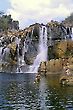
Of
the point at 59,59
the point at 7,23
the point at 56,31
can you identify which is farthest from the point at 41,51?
the point at 7,23

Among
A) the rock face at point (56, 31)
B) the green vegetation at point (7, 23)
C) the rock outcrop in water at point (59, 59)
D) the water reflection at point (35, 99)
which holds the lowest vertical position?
the water reflection at point (35, 99)

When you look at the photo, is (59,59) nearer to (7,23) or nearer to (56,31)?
(56,31)

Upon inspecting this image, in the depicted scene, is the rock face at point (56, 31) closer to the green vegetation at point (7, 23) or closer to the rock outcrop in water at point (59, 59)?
the rock outcrop in water at point (59, 59)

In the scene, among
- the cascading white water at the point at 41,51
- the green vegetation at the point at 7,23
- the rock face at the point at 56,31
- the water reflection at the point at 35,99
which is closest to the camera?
the water reflection at the point at 35,99

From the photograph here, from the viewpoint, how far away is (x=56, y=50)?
336ft

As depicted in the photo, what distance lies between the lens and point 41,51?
11131 cm

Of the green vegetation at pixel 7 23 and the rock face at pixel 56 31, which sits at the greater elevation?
the green vegetation at pixel 7 23

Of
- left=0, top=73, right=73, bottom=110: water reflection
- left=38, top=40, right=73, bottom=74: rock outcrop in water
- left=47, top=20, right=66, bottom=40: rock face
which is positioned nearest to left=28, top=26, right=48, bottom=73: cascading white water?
left=47, top=20, right=66, bottom=40: rock face

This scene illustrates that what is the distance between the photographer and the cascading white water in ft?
342

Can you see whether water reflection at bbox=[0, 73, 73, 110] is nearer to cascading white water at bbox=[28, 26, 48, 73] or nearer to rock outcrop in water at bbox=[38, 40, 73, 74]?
rock outcrop in water at bbox=[38, 40, 73, 74]

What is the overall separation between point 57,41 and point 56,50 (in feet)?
20.4

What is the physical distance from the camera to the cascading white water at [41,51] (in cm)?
10424

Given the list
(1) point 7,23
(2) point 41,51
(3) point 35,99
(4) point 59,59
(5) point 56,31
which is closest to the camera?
(3) point 35,99

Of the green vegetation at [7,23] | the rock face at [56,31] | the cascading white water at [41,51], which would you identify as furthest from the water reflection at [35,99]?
the green vegetation at [7,23]
